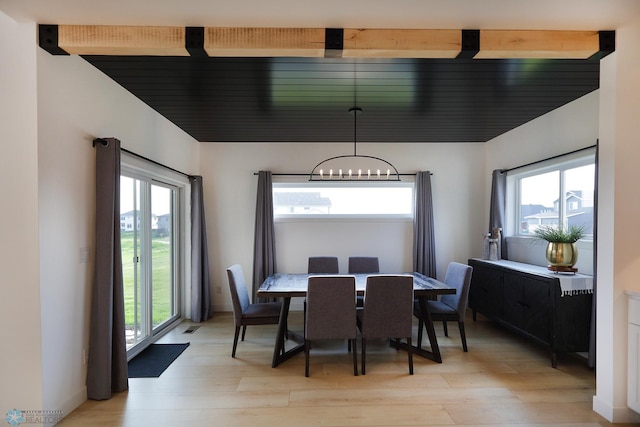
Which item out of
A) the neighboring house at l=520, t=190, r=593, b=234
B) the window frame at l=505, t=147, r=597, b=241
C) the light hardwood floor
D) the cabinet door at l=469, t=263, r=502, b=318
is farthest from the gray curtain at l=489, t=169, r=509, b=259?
the light hardwood floor

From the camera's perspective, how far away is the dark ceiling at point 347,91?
251cm

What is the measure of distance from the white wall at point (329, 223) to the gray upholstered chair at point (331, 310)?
1987mm

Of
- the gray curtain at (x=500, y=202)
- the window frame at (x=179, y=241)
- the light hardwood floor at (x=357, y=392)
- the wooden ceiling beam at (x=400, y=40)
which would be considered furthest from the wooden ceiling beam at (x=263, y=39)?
the gray curtain at (x=500, y=202)

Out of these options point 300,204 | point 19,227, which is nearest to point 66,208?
point 19,227

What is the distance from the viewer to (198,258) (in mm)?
4234

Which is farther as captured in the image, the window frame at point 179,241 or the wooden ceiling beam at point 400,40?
the window frame at point 179,241

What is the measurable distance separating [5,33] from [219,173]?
9.33ft

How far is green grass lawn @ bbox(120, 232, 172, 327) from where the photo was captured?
3102 millimetres

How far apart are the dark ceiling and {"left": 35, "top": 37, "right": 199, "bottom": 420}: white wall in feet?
1.06

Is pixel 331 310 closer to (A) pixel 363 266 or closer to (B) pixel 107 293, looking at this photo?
(A) pixel 363 266

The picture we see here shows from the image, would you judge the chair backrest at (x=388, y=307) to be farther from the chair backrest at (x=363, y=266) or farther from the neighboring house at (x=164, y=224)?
the neighboring house at (x=164, y=224)

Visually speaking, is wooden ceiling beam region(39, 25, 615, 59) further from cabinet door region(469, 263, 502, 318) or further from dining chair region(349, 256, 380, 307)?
dining chair region(349, 256, 380, 307)

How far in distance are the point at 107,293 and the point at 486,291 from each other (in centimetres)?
400

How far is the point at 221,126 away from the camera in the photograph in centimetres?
400
